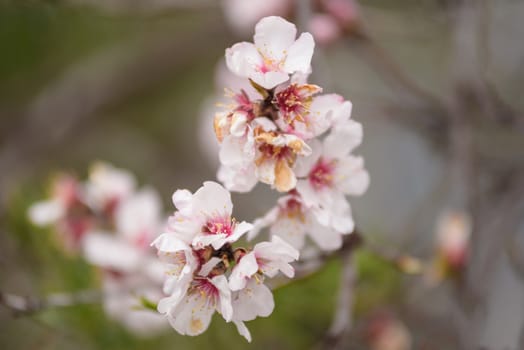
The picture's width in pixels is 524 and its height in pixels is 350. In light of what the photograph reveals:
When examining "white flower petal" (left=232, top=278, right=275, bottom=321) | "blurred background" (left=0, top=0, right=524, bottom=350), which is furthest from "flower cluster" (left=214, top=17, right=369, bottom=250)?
"blurred background" (left=0, top=0, right=524, bottom=350)

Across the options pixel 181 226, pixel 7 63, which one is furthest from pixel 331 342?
pixel 7 63

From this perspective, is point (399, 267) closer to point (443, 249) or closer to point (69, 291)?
point (443, 249)

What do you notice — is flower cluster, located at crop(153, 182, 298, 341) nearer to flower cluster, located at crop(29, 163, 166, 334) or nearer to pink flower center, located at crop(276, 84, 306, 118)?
pink flower center, located at crop(276, 84, 306, 118)

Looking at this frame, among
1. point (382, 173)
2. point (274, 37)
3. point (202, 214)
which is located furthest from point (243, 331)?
point (382, 173)

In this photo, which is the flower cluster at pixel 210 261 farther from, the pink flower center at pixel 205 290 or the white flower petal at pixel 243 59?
the white flower petal at pixel 243 59

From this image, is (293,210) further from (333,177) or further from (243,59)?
(243,59)

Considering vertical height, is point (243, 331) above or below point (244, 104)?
below

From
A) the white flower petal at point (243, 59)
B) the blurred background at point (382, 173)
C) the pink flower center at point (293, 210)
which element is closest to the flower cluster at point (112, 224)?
the blurred background at point (382, 173)
